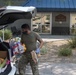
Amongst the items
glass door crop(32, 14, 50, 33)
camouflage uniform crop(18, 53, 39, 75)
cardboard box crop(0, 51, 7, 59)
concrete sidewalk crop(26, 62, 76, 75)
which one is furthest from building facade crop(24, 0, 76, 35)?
cardboard box crop(0, 51, 7, 59)

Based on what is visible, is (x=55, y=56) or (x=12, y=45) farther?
(x=55, y=56)

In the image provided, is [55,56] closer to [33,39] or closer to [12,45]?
[33,39]

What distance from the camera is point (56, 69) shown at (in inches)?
452

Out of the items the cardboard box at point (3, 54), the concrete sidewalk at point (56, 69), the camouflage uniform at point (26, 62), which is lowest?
the concrete sidewalk at point (56, 69)

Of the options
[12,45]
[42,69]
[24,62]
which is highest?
[12,45]

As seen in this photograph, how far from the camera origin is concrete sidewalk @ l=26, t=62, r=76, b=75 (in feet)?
35.0

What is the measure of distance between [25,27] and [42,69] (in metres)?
3.80

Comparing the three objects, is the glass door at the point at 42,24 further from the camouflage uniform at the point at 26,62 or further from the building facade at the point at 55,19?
the camouflage uniform at the point at 26,62

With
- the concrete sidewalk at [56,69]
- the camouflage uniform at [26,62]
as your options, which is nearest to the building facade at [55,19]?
the concrete sidewalk at [56,69]

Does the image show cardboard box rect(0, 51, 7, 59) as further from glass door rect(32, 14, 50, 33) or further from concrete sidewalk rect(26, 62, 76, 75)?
glass door rect(32, 14, 50, 33)

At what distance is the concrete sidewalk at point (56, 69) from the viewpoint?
10.7 meters

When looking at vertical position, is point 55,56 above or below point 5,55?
below

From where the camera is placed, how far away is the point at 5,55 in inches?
259

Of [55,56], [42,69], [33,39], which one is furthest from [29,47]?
[55,56]
